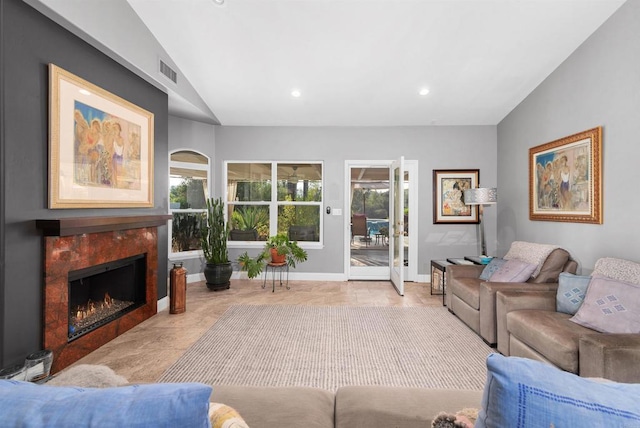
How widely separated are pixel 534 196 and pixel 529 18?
212cm

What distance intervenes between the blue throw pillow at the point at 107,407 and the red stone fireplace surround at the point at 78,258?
211 cm

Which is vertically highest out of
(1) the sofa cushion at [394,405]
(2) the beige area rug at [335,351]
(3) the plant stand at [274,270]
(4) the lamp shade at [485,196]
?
(4) the lamp shade at [485,196]

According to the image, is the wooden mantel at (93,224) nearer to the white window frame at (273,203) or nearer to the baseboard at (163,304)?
the baseboard at (163,304)

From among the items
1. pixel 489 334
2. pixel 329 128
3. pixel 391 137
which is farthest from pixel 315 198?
pixel 489 334

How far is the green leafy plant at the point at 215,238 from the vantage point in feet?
15.2

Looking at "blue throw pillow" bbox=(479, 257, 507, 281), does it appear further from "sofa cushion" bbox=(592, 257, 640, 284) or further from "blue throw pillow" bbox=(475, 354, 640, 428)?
"blue throw pillow" bbox=(475, 354, 640, 428)

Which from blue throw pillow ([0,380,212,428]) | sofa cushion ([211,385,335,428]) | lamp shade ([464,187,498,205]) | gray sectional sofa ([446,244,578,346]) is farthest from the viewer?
lamp shade ([464,187,498,205])

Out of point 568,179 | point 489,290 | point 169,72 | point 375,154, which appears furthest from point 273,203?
point 568,179

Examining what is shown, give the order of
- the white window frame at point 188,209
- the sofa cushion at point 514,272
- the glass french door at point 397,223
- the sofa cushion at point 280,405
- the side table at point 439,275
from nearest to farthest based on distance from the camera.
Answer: the sofa cushion at point 280,405 → the sofa cushion at point 514,272 → the side table at point 439,275 → the glass french door at point 397,223 → the white window frame at point 188,209

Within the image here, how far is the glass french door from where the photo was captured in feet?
14.3

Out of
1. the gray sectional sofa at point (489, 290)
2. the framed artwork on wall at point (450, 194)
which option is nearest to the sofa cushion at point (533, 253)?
the gray sectional sofa at point (489, 290)

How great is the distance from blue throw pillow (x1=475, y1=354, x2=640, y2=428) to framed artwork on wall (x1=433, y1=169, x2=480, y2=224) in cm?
464

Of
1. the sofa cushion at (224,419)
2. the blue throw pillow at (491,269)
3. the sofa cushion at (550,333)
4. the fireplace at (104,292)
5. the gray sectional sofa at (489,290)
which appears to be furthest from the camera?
the blue throw pillow at (491,269)

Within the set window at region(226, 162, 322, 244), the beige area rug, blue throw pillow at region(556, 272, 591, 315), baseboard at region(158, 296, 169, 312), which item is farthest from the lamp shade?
baseboard at region(158, 296, 169, 312)
